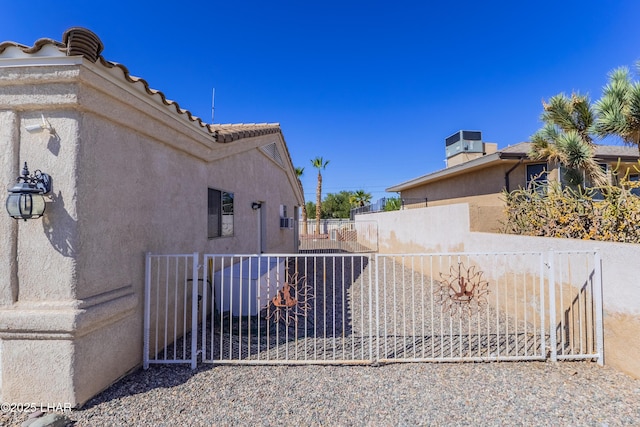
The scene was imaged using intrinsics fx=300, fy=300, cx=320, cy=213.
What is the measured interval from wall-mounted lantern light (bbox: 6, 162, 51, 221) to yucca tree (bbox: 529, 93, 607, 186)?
37.6 ft

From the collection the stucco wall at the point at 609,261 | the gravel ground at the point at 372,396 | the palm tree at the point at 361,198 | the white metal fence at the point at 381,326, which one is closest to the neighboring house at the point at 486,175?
the stucco wall at the point at 609,261

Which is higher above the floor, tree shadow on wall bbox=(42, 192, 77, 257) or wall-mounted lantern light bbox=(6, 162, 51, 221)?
wall-mounted lantern light bbox=(6, 162, 51, 221)

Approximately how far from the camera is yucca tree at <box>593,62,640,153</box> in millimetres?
7590

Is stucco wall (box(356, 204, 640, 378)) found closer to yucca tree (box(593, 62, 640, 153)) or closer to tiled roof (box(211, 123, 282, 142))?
yucca tree (box(593, 62, 640, 153))

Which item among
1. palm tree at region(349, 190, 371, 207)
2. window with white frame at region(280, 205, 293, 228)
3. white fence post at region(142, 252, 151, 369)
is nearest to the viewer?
white fence post at region(142, 252, 151, 369)

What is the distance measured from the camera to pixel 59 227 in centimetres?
343

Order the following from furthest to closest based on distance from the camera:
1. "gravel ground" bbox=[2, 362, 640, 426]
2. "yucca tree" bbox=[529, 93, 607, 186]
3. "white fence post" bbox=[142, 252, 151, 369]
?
A: "yucca tree" bbox=[529, 93, 607, 186]
"white fence post" bbox=[142, 252, 151, 369]
"gravel ground" bbox=[2, 362, 640, 426]

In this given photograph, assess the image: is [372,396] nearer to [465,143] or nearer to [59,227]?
[59,227]

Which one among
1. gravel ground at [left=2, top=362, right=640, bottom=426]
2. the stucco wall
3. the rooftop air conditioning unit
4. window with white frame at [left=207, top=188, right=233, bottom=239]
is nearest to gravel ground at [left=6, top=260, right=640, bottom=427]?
gravel ground at [left=2, top=362, right=640, bottom=426]

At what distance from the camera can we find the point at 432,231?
10.5 meters

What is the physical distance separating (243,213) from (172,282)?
3753mm

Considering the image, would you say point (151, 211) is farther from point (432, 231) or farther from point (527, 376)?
point (432, 231)

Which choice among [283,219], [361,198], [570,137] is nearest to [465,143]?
[570,137]

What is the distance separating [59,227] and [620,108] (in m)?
12.1
